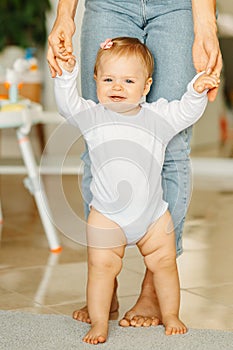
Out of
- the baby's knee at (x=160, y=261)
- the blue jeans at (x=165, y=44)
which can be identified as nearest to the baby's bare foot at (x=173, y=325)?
the baby's knee at (x=160, y=261)

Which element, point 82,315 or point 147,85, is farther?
point 82,315

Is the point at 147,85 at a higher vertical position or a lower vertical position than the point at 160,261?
higher

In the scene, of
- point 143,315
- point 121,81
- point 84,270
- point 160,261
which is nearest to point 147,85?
point 121,81

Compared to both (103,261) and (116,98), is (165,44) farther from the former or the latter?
(103,261)

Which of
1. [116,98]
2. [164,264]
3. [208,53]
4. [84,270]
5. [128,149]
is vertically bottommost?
[84,270]

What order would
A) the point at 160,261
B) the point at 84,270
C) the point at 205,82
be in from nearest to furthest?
1. the point at 205,82
2. the point at 160,261
3. the point at 84,270

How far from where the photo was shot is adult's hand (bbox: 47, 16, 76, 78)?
194 centimetres


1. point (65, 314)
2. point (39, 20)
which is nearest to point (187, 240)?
point (65, 314)

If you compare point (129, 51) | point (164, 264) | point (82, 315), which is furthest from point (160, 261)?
point (129, 51)

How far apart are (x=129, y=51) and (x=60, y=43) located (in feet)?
0.54

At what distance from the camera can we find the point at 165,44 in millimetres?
2035

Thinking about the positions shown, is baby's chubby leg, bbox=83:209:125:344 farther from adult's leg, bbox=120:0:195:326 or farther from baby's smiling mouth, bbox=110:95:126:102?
baby's smiling mouth, bbox=110:95:126:102

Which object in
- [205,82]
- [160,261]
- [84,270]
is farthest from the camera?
[84,270]

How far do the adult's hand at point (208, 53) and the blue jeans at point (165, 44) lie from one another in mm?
85
